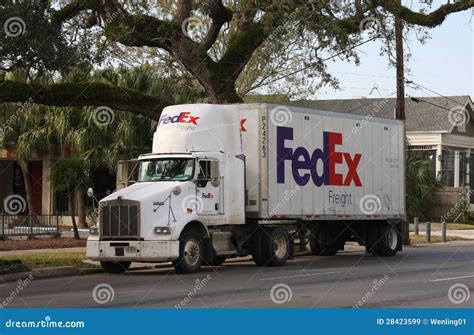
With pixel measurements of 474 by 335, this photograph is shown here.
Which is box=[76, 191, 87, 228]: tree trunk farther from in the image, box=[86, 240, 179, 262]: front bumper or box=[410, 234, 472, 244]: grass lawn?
box=[86, 240, 179, 262]: front bumper

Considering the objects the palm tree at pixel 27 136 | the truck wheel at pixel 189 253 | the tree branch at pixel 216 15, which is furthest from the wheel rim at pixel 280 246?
the palm tree at pixel 27 136

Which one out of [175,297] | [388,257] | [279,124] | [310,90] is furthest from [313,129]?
[310,90]

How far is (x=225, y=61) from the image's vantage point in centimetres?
2712

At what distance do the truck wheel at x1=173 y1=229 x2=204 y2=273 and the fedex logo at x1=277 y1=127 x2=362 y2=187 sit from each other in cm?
334

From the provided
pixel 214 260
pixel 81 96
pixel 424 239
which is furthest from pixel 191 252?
pixel 424 239

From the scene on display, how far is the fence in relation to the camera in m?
32.3

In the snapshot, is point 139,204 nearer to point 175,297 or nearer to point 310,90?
point 175,297

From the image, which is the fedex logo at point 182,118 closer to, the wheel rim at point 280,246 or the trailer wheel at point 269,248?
the trailer wheel at point 269,248

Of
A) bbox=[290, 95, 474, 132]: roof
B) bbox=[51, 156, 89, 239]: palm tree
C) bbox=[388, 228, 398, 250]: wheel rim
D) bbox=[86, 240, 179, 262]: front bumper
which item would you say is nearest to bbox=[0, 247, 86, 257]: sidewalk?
bbox=[51, 156, 89, 239]: palm tree

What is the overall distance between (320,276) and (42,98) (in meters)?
9.06

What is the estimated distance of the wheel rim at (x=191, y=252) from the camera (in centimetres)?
2136

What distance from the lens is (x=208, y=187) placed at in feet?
73.7

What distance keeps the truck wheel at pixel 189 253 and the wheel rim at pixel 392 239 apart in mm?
8765

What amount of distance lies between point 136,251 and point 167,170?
2392 mm
